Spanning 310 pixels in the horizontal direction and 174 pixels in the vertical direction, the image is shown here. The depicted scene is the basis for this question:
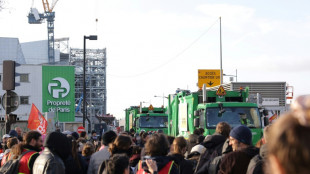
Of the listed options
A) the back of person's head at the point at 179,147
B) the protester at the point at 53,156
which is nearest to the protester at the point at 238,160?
the back of person's head at the point at 179,147

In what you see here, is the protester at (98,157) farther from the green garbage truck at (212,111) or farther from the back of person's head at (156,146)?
the green garbage truck at (212,111)

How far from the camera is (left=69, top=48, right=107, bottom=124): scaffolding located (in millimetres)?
101062

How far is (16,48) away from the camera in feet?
282

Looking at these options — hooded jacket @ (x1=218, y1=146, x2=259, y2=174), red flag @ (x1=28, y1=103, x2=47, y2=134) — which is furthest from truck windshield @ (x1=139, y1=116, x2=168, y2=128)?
hooded jacket @ (x1=218, y1=146, x2=259, y2=174)

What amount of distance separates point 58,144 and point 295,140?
4.86 metres

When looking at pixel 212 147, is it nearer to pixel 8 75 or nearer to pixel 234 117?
pixel 8 75

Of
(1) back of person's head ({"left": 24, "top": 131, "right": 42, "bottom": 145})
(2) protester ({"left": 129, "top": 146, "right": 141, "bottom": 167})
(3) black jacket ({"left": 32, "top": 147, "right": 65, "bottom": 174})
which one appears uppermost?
(1) back of person's head ({"left": 24, "top": 131, "right": 42, "bottom": 145})

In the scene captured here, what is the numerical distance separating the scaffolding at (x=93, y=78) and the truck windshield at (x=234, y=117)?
275ft

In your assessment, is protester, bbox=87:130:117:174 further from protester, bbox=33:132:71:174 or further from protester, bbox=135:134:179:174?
protester, bbox=135:134:179:174

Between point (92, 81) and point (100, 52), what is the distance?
6.46 meters

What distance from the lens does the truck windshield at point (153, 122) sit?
3262 centimetres

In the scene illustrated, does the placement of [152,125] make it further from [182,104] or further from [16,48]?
[16,48]

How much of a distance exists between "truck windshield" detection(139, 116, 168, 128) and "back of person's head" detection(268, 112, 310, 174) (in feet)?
102

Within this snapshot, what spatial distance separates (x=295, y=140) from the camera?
5.26ft
